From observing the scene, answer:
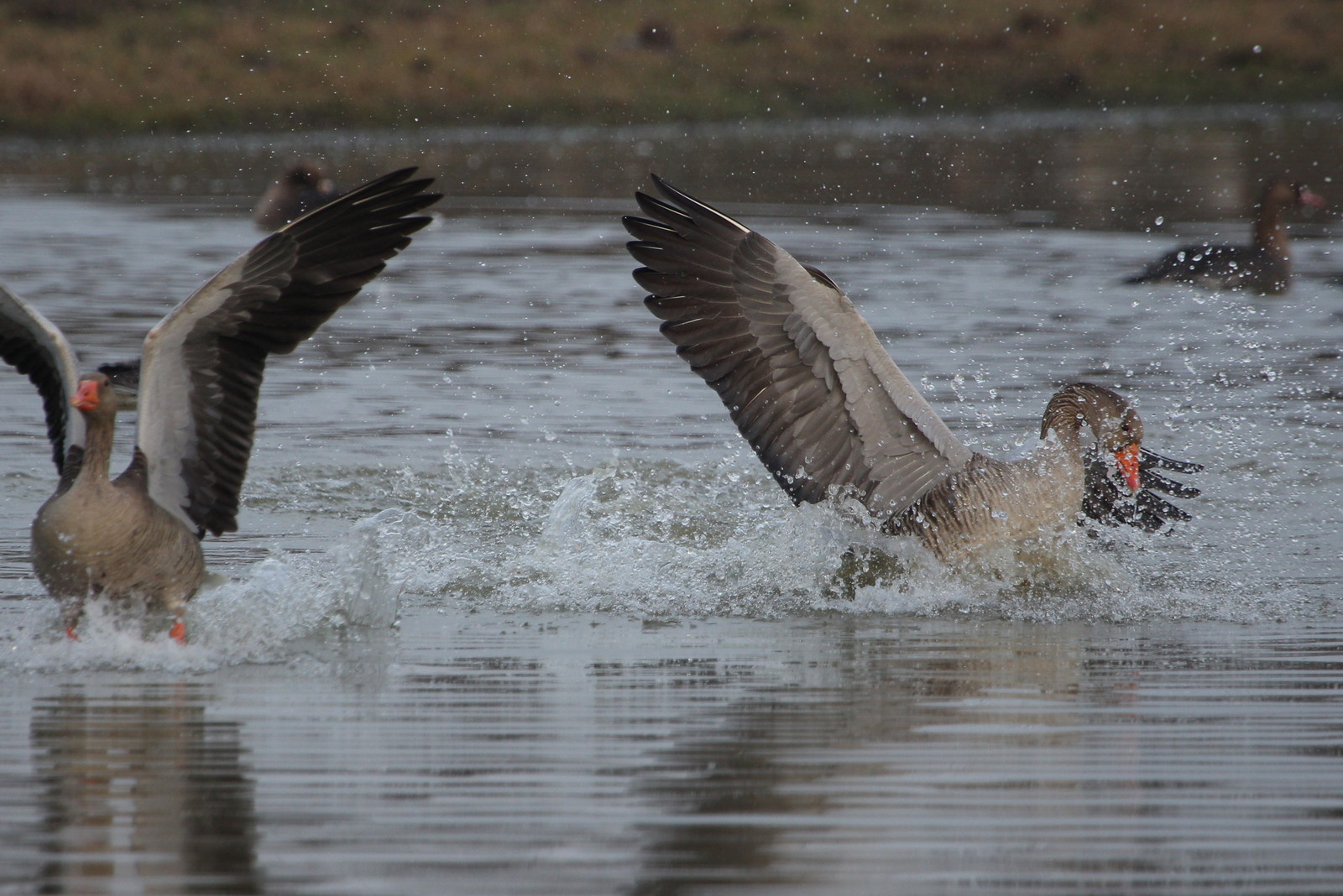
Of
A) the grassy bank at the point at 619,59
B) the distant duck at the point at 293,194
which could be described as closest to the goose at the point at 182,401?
the distant duck at the point at 293,194

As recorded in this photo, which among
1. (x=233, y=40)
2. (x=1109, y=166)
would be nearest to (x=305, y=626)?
Result: (x=1109, y=166)

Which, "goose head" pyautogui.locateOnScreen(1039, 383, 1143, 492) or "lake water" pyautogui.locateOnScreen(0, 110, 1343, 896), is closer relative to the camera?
"lake water" pyautogui.locateOnScreen(0, 110, 1343, 896)

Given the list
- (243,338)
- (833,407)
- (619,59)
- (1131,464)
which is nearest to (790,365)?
(833,407)

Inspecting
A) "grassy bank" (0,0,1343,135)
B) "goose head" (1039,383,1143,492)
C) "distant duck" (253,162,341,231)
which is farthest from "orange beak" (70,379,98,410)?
"grassy bank" (0,0,1343,135)

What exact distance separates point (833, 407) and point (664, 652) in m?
1.49

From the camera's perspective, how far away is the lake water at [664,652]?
4059mm

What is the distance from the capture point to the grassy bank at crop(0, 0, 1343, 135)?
36.6 meters

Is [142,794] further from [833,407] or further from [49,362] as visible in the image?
[833,407]

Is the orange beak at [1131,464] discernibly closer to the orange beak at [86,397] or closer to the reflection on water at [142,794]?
the reflection on water at [142,794]

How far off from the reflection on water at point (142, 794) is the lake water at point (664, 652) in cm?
1

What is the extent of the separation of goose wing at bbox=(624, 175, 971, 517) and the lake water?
1.10 feet

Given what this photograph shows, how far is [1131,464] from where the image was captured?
293 inches

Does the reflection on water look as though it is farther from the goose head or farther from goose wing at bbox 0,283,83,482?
the goose head

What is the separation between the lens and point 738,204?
23484 millimetres
